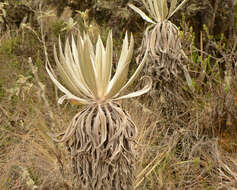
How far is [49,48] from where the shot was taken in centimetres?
468

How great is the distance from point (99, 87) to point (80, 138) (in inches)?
9.1

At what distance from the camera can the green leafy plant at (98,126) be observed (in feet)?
4.27

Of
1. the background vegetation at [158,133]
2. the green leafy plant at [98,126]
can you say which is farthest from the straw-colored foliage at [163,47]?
the green leafy plant at [98,126]

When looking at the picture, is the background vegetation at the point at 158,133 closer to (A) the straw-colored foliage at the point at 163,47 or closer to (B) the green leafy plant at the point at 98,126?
(A) the straw-colored foliage at the point at 163,47

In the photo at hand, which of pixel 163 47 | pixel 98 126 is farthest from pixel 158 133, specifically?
pixel 98 126

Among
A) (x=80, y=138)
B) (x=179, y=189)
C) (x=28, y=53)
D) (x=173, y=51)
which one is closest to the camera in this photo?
(x=80, y=138)

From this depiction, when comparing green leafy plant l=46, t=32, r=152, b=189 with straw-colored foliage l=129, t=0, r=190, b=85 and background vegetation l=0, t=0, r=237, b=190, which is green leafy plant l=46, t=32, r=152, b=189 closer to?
background vegetation l=0, t=0, r=237, b=190

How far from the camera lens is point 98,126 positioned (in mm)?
1300

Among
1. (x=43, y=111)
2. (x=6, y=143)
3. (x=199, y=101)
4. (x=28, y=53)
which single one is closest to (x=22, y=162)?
(x=6, y=143)

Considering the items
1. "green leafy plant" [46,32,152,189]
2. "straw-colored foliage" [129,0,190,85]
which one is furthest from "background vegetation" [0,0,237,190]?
"green leafy plant" [46,32,152,189]

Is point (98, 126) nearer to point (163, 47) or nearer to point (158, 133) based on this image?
point (163, 47)

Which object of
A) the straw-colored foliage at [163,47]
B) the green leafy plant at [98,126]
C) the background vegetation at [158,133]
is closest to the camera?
the green leafy plant at [98,126]

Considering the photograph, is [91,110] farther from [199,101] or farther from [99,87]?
[199,101]

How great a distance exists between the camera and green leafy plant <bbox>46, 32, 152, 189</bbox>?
130cm
